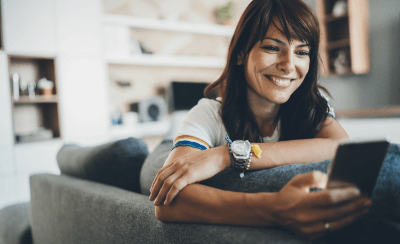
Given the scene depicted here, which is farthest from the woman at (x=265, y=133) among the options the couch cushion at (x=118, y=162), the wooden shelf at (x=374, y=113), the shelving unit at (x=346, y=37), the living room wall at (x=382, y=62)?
the shelving unit at (x=346, y=37)

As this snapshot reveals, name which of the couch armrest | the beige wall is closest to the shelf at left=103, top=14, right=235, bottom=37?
the beige wall

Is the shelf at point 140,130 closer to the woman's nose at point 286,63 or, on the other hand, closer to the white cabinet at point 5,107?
the white cabinet at point 5,107

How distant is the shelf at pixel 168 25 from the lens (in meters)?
3.87

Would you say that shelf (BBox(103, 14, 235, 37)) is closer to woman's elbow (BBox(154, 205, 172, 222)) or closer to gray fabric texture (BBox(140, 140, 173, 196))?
gray fabric texture (BBox(140, 140, 173, 196))

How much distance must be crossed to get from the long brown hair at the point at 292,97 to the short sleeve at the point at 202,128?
3 centimetres

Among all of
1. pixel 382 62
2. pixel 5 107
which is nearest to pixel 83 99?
pixel 5 107

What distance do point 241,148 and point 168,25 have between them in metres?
3.92

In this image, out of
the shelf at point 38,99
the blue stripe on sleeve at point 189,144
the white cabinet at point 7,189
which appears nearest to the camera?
the blue stripe on sleeve at point 189,144

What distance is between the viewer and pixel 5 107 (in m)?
2.99

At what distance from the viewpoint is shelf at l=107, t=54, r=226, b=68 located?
4031mm

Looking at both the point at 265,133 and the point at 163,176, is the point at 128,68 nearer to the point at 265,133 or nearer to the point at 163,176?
the point at 265,133

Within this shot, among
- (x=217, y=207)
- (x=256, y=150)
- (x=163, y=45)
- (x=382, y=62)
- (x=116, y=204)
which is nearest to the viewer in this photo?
(x=217, y=207)

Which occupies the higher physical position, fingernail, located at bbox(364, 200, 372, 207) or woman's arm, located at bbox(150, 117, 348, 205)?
woman's arm, located at bbox(150, 117, 348, 205)

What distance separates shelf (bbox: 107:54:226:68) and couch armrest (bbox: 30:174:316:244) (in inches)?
116
